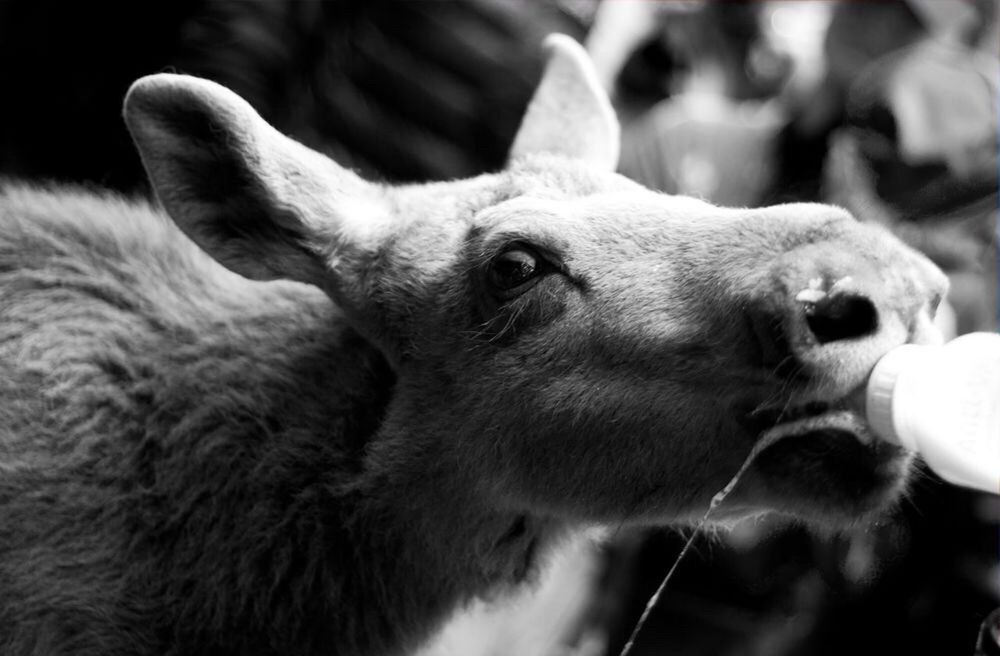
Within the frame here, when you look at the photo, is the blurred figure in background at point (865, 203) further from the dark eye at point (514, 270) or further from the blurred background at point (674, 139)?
the dark eye at point (514, 270)

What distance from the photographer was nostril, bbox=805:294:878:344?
182 cm

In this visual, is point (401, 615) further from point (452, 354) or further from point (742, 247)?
point (742, 247)

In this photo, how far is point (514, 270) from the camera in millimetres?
2244

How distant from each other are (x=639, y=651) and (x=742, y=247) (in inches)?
138

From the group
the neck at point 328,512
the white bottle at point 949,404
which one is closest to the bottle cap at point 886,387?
the white bottle at point 949,404

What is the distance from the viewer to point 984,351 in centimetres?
178

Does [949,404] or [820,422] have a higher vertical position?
[949,404]

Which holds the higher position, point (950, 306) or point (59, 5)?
point (59, 5)

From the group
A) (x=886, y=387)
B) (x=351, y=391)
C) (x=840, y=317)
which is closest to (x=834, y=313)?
(x=840, y=317)

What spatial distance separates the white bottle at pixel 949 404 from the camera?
1694mm

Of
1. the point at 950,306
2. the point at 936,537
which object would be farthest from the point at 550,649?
the point at 950,306

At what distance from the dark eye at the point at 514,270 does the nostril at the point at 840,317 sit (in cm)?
61

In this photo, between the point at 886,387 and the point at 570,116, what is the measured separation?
5.20ft

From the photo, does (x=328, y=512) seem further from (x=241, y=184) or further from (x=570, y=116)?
(x=570, y=116)
